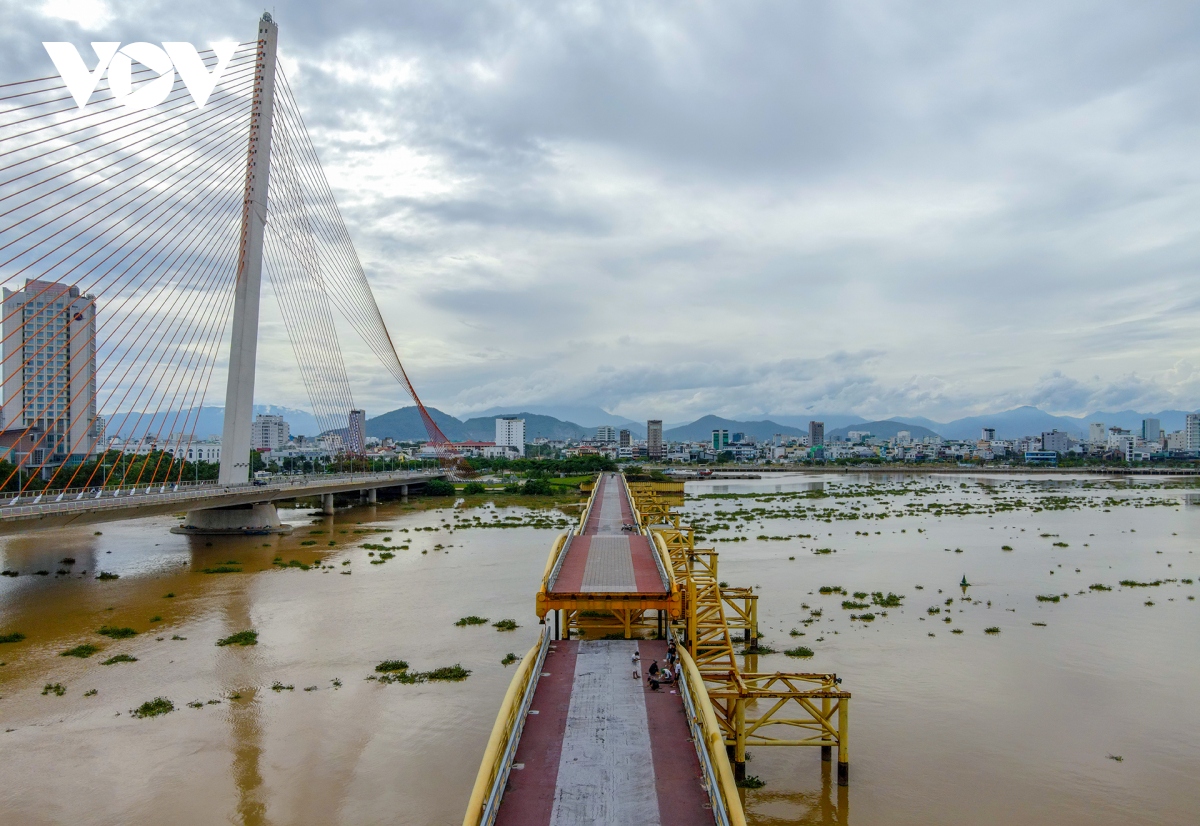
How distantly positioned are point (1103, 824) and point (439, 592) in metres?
20.0

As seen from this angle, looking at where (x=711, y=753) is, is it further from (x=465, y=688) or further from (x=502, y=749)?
(x=465, y=688)

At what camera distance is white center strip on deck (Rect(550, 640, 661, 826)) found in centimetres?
726

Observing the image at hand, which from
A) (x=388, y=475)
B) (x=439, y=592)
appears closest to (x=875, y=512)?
(x=439, y=592)

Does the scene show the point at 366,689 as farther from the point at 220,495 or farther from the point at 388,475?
the point at 388,475

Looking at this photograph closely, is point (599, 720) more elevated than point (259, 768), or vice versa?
point (599, 720)

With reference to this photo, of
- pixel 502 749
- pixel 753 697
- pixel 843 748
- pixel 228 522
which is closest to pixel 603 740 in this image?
pixel 502 749

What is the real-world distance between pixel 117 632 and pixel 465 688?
11685mm

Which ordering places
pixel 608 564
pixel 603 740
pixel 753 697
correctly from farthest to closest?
pixel 608 564
pixel 753 697
pixel 603 740

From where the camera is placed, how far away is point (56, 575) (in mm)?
28734

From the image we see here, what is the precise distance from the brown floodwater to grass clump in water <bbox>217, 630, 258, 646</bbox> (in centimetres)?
49

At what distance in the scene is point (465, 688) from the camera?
15.6 m

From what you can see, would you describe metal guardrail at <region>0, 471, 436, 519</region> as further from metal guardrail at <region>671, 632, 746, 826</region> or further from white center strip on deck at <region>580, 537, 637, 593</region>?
metal guardrail at <region>671, 632, 746, 826</region>

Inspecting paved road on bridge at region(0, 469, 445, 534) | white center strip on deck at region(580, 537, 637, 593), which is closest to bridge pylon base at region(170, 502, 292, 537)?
paved road on bridge at region(0, 469, 445, 534)

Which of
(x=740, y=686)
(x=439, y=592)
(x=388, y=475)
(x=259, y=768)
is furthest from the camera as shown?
(x=388, y=475)
